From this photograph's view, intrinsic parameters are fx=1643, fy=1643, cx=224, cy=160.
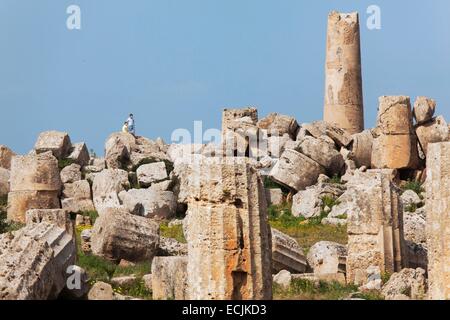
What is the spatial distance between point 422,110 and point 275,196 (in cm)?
501

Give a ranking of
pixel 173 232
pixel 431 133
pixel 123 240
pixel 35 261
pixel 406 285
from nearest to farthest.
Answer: pixel 35 261 < pixel 406 285 < pixel 123 240 < pixel 173 232 < pixel 431 133

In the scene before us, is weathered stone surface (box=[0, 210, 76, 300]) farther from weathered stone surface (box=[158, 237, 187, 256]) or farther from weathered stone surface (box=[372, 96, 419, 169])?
weathered stone surface (box=[372, 96, 419, 169])

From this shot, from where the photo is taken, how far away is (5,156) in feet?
143

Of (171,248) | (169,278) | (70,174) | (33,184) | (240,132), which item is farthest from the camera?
(240,132)

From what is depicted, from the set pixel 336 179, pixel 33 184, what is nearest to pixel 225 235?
pixel 33 184

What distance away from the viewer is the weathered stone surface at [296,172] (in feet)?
131

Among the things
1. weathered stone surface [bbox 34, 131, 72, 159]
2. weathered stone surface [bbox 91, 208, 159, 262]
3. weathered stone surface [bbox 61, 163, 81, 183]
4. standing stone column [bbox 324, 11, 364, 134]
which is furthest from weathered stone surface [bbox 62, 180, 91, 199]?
standing stone column [bbox 324, 11, 364, 134]

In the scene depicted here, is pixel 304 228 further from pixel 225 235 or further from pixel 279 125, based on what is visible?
pixel 225 235

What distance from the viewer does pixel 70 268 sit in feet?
81.7

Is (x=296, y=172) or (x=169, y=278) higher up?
(x=296, y=172)

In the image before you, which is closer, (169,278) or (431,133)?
(169,278)

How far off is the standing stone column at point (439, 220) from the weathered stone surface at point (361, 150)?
1898cm

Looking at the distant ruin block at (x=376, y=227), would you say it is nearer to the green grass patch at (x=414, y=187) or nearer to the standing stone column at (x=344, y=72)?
the green grass patch at (x=414, y=187)

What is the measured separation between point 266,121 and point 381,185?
15164 mm
